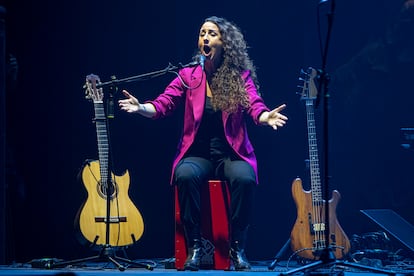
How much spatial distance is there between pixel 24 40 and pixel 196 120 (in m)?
1.96

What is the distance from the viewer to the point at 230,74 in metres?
5.39

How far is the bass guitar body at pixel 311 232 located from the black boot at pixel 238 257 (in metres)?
0.56

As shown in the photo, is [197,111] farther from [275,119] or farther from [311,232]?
[311,232]

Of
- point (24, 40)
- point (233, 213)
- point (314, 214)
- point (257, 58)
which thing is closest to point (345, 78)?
point (257, 58)

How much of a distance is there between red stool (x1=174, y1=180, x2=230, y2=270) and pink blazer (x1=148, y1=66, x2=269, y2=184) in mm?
317

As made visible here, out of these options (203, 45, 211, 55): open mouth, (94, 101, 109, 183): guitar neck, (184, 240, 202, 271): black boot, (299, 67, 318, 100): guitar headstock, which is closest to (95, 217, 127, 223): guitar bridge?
(94, 101, 109, 183): guitar neck

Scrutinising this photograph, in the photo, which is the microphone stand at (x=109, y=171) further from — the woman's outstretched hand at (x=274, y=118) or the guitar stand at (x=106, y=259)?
the woman's outstretched hand at (x=274, y=118)

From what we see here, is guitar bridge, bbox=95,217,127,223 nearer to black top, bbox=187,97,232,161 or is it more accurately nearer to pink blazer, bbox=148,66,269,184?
pink blazer, bbox=148,66,269,184

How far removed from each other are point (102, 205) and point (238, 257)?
46.3 inches

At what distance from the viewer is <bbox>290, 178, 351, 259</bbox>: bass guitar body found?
5.38 meters

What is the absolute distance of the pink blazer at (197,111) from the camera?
5234 mm

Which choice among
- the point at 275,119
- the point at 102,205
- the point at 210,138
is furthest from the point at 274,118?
the point at 102,205

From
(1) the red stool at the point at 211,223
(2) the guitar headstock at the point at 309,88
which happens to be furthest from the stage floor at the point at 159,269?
(2) the guitar headstock at the point at 309,88

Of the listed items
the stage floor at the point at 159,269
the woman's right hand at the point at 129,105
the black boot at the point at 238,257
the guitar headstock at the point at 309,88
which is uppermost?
the guitar headstock at the point at 309,88
